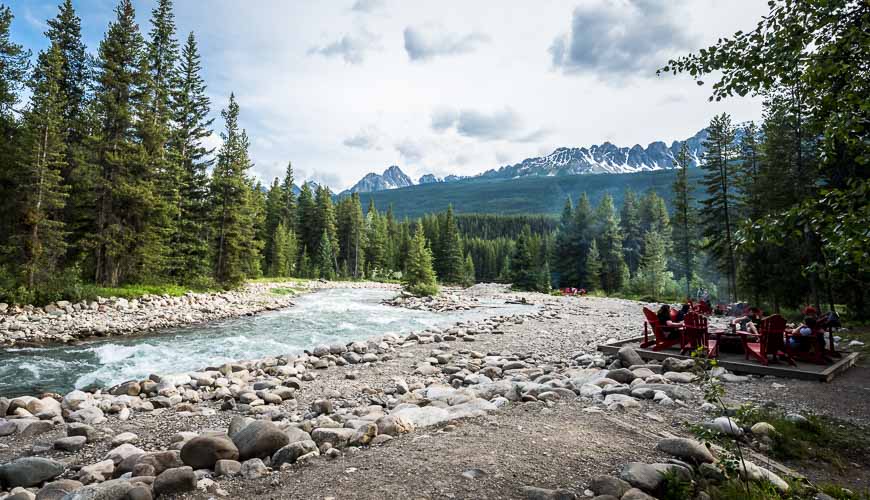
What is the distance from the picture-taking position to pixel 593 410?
557cm

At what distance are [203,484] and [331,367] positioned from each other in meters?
6.69

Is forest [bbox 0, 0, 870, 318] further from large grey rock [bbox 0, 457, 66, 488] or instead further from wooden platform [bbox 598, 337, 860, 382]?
large grey rock [bbox 0, 457, 66, 488]

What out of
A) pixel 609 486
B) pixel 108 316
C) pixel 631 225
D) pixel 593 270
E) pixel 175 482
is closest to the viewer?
pixel 609 486

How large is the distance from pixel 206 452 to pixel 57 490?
127cm

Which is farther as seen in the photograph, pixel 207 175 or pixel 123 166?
pixel 207 175

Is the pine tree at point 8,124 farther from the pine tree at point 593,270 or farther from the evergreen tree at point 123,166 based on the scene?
the pine tree at point 593,270

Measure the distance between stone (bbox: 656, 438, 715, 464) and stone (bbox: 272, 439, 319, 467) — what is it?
3.62m

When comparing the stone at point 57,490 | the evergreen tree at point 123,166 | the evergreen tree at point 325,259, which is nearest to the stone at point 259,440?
the stone at point 57,490

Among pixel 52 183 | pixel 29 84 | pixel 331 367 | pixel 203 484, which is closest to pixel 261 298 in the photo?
pixel 52 183

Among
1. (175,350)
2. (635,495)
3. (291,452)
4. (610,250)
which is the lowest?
(175,350)

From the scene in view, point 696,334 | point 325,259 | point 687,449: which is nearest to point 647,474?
point 687,449

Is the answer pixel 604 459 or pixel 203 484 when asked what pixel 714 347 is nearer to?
pixel 604 459

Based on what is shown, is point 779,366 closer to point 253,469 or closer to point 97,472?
point 253,469

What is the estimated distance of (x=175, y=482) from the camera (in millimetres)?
3664
